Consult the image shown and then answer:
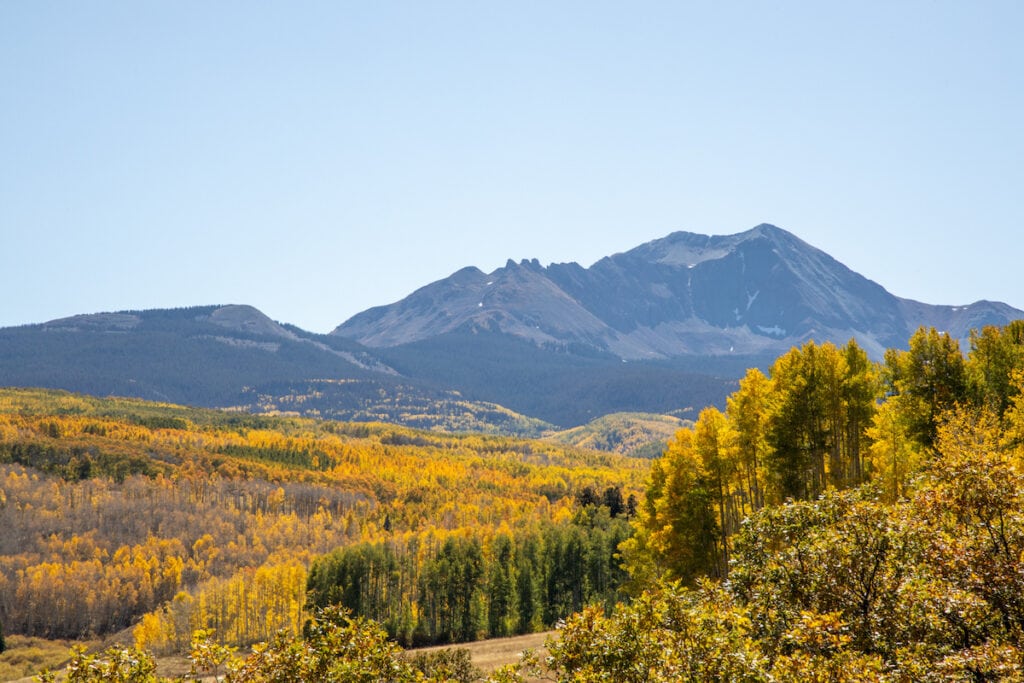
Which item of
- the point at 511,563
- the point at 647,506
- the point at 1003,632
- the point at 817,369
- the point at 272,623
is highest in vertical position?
the point at 817,369

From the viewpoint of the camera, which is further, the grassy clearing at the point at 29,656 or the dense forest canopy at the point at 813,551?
the grassy clearing at the point at 29,656

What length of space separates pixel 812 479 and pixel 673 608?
34.4 m

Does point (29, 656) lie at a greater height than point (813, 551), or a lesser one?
lesser

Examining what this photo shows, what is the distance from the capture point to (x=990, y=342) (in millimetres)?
55438

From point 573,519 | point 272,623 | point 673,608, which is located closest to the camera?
point 673,608

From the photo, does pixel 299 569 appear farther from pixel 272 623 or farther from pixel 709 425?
pixel 709 425

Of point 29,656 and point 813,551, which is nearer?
point 813,551

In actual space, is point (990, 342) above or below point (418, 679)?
above

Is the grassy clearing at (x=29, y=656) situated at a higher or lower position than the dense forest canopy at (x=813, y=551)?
lower

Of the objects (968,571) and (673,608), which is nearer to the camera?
(968,571)

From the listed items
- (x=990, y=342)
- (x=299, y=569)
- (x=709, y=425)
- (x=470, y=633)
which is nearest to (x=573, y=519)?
(x=470, y=633)

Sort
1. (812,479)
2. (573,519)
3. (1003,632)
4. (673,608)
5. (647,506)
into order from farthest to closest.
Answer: (573,519), (647,506), (812,479), (673,608), (1003,632)

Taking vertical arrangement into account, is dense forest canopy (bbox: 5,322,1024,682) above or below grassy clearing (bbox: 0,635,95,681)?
above

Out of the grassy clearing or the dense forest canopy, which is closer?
the dense forest canopy
